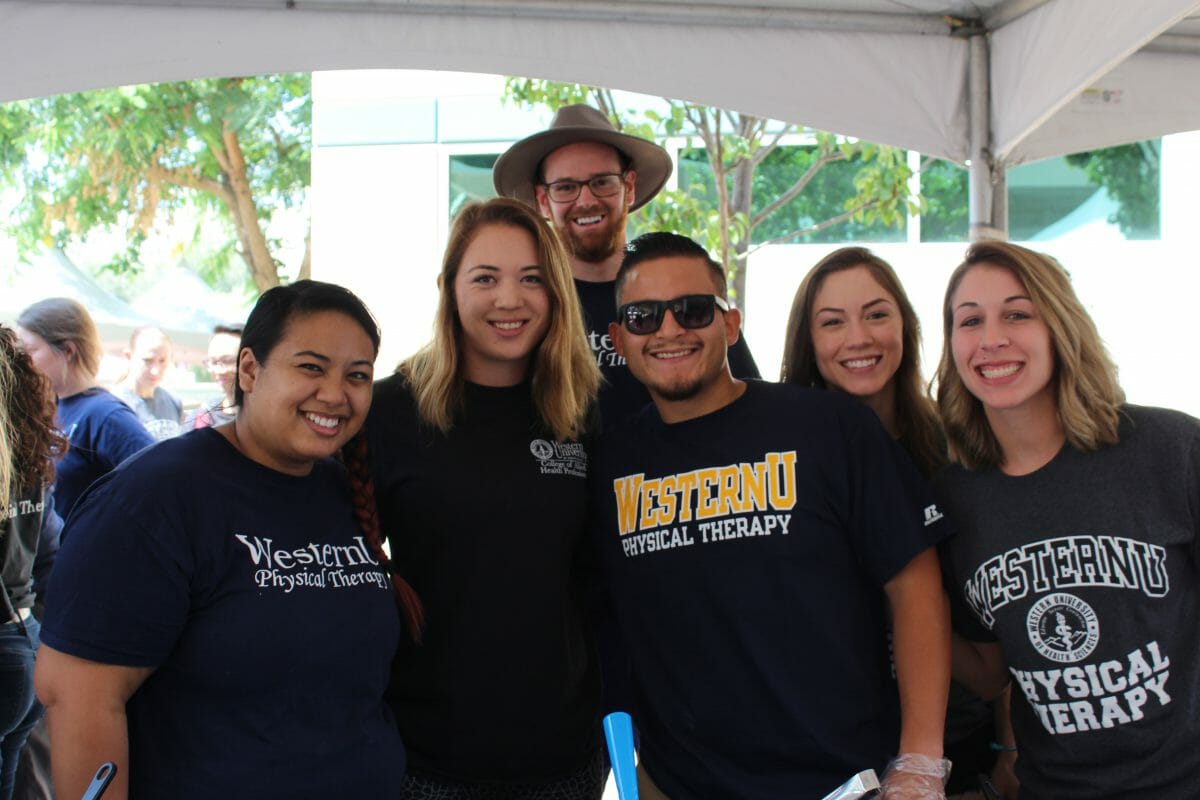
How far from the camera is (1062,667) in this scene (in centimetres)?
215

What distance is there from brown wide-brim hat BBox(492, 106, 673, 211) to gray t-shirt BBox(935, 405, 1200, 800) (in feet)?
5.98

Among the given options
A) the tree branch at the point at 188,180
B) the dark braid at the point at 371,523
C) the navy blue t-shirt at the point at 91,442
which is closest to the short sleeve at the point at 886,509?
the dark braid at the point at 371,523

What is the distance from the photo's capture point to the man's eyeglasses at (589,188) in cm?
340

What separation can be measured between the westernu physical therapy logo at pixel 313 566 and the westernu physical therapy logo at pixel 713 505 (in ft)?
1.84

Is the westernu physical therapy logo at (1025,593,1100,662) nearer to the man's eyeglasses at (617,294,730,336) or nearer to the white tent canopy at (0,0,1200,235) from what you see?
the man's eyeglasses at (617,294,730,336)

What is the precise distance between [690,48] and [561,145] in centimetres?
53

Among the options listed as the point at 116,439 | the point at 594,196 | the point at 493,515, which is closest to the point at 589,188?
the point at 594,196

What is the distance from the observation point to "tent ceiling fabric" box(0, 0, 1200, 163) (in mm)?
3225

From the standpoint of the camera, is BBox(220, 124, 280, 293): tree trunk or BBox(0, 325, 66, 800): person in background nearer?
BBox(0, 325, 66, 800): person in background

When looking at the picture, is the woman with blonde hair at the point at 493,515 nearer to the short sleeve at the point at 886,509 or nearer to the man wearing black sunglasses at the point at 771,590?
the man wearing black sunglasses at the point at 771,590

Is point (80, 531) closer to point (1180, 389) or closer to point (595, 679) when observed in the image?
point (595, 679)

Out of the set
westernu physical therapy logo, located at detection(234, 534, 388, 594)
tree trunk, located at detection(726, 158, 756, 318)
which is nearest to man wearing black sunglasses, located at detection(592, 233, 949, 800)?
westernu physical therapy logo, located at detection(234, 534, 388, 594)

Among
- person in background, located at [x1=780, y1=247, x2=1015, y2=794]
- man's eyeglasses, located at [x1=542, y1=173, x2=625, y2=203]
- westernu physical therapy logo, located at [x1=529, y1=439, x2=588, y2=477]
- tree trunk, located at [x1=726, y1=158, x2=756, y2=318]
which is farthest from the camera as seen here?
tree trunk, located at [x1=726, y1=158, x2=756, y2=318]

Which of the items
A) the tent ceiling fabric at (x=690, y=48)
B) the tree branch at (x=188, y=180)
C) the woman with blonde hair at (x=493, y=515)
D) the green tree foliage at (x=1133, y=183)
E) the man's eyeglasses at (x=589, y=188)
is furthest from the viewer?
the tree branch at (x=188, y=180)
